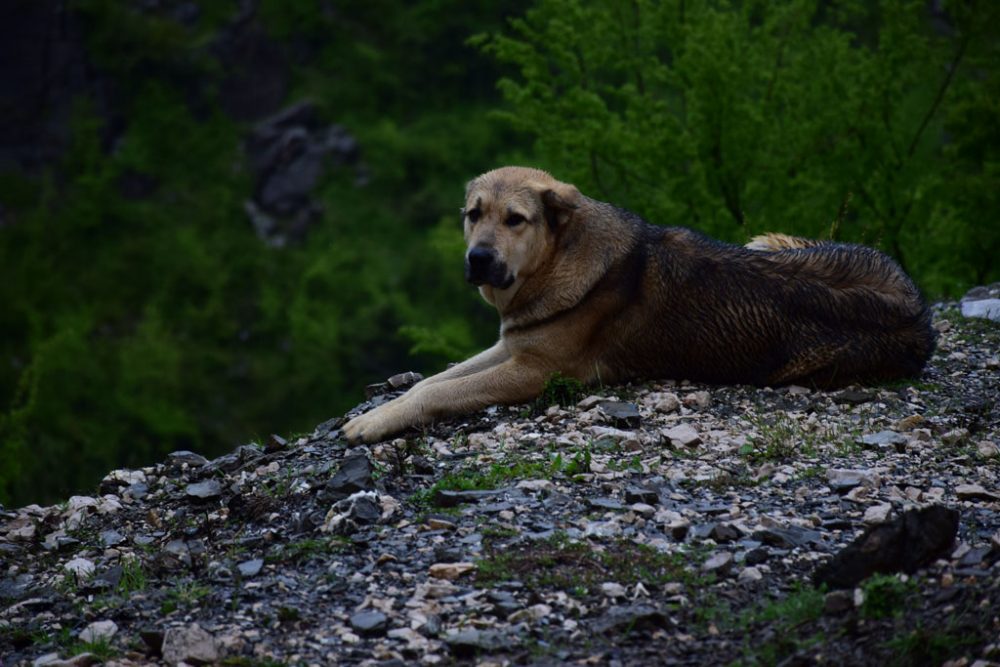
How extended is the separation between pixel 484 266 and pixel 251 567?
3.26 m

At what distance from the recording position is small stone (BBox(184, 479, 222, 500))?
7500mm

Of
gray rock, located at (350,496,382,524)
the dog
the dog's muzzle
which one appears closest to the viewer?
gray rock, located at (350,496,382,524)

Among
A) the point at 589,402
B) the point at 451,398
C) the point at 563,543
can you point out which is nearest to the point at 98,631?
the point at 563,543

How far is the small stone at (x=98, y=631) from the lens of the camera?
548 centimetres

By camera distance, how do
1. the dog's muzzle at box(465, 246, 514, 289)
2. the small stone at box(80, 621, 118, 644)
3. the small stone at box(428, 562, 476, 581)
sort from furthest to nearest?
the dog's muzzle at box(465, 246, 514, 289)
the small stone at box(428, 562, 476, 581)
the small stone at box(80, 621, 118, 644)

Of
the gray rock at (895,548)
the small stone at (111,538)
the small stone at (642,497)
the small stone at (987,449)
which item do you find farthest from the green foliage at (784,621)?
the small stone at (111,538)

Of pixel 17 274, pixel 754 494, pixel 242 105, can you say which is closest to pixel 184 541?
pixel 754 494

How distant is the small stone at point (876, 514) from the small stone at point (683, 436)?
1.36m

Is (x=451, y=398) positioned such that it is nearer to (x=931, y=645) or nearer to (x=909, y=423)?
(x=909, y=423)

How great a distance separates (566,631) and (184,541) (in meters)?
2.57

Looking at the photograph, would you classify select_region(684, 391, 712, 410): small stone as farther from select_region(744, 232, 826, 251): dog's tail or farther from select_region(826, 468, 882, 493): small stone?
select_region(744, 232, 826, 251): dog's tail

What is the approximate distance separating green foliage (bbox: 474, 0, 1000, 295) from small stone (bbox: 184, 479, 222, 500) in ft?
41.5

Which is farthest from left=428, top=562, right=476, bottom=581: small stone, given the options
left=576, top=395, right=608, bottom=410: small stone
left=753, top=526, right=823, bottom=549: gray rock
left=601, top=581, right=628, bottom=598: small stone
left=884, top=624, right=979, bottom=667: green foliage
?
left=576, top=395, right=608, bottom=410: small stone

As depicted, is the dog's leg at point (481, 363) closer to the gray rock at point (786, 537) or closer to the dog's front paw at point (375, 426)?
the dog's front paw at point (375, 426)
